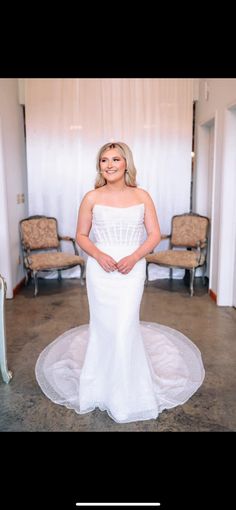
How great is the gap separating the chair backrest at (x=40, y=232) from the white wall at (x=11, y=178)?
4.9 inches

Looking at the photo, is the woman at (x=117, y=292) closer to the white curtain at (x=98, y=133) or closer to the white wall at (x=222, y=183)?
the white wall at (x=222, y=183)

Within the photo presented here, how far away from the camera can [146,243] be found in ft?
8.30

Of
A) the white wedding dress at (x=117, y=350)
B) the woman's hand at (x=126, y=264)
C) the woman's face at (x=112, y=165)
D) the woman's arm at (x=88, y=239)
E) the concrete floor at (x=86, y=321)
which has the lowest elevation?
the concrete floor at (x=86, y=321)

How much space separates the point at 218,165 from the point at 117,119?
69.3 inches

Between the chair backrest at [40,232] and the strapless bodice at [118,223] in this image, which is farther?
the chair backrest at [40,232]

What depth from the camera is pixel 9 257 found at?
5.07m

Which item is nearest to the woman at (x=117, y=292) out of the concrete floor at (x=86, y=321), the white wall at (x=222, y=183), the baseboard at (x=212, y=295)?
the concrete floor at (x=86, y=321)

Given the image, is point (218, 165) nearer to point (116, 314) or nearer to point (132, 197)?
point (132, 197)

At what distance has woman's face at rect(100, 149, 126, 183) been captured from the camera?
7.92ft

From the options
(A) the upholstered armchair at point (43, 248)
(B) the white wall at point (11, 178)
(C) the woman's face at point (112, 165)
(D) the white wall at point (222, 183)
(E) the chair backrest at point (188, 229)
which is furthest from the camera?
(E) the chair backrest at point (188, 229)

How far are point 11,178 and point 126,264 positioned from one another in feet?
11.1

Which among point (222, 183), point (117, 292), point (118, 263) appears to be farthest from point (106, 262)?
point (222, 183)

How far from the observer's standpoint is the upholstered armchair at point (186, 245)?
5.29 meters
